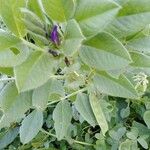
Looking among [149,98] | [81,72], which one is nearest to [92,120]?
[81,72]

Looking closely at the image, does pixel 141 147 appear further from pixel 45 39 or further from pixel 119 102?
pixel 45 39

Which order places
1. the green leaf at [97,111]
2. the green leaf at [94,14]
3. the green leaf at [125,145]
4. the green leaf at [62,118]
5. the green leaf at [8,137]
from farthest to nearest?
1. the green leaf at [8,137]
2. the green leaf at [125,145]
3. the green leaf at [62,118]
4. the green leaf at [97,111]
5. the green leaf at [94,14]

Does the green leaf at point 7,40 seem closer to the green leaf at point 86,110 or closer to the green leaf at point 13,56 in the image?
the green leaf at point 13,56

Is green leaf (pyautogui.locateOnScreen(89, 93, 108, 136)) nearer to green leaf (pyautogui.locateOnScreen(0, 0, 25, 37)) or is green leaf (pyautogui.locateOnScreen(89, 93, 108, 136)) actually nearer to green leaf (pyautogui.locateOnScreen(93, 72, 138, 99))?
green leaf (pyautogui.locateOnScreen(93, 72, 138, 99))

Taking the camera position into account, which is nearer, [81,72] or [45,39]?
[45,39]

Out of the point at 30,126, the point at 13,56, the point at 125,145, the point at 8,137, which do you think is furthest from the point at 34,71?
the point at 8,137

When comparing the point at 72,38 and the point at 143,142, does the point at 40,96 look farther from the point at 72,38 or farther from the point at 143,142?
the point at 143,142

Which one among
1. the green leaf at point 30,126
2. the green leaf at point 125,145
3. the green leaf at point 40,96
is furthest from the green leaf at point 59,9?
the green leaf at point 125,145

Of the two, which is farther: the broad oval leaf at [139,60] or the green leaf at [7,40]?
the broad oval leaf at [139,60]
